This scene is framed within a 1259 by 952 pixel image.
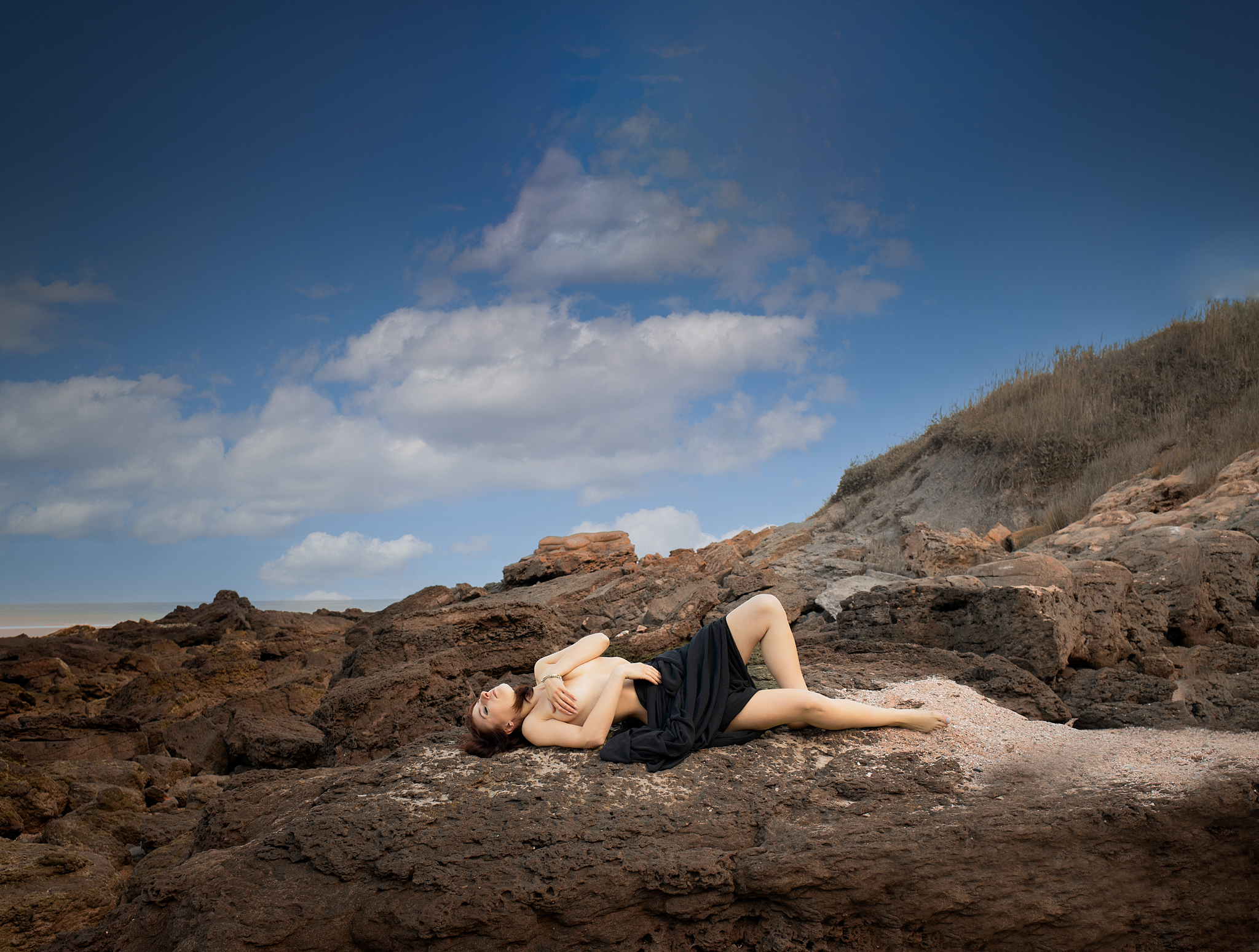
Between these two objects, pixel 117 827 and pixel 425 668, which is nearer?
pixel 425 668

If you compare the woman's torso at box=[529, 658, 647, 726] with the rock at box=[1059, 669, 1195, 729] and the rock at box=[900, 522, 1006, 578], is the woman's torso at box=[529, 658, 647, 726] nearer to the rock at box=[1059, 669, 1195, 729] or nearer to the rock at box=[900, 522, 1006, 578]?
the rock at box=[1059, 669, 1195, 729]

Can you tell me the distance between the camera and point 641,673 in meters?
4.45

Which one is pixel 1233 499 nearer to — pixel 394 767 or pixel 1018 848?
pixel 1018 848

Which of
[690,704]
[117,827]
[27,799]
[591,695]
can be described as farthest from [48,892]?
[690,704]

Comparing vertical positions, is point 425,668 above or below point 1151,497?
below

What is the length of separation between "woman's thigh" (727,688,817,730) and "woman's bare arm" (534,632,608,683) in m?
0.93

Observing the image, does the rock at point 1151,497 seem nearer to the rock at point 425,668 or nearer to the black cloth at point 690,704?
the rock at point 425,668

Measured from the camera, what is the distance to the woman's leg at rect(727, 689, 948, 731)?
168 inches

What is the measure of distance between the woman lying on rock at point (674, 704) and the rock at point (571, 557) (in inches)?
360

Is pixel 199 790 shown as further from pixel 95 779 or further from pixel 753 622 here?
pixel 753 622

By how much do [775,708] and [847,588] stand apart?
5865 mm

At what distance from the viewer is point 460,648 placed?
266 inches

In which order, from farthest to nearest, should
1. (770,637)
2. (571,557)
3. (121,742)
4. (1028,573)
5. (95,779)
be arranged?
Answer: (571,557), (121,742), (95,779), (1028,573), (770,637)

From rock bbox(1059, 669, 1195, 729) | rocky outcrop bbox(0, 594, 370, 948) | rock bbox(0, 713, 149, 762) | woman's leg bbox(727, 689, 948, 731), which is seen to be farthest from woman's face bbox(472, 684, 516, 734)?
rock bbox(0, 713, 149, 762)
